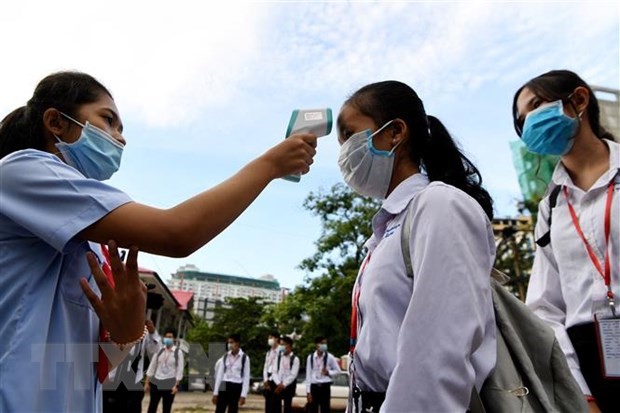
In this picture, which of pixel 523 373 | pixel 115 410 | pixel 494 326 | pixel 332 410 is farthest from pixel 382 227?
pixel 332 410

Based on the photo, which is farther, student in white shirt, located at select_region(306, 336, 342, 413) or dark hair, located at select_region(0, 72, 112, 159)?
student in white shirt, located at select_region(306, 336, 342, 413)

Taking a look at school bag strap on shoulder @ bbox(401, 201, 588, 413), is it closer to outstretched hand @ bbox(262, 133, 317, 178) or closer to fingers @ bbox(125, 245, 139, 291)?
outstretched hand @ bbox(262, 133, 317, 178)

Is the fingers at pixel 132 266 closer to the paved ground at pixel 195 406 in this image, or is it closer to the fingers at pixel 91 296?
the fingers at pixel 91 296

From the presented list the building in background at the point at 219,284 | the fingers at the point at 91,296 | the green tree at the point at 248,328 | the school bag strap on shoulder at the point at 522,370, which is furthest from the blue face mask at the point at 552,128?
the building in background at the point at 219,284

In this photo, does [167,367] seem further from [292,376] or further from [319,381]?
[319,381]

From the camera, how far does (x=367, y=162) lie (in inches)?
74.3

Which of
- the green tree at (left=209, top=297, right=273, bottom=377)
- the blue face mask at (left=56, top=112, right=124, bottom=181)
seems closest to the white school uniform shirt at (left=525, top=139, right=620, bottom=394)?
the blue face mask at (left=56, top=112, right=124, bottom=181)

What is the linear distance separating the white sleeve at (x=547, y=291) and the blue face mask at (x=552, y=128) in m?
0.28

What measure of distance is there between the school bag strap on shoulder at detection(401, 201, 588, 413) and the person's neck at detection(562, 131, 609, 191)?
3.51 feet

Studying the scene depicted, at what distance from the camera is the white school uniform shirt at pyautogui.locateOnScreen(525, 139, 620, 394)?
6.68ft

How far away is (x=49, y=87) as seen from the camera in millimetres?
1694

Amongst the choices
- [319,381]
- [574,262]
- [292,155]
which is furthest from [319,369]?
[292,155]

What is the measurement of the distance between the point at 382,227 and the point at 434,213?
1.40ft

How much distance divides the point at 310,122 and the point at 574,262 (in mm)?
1406
